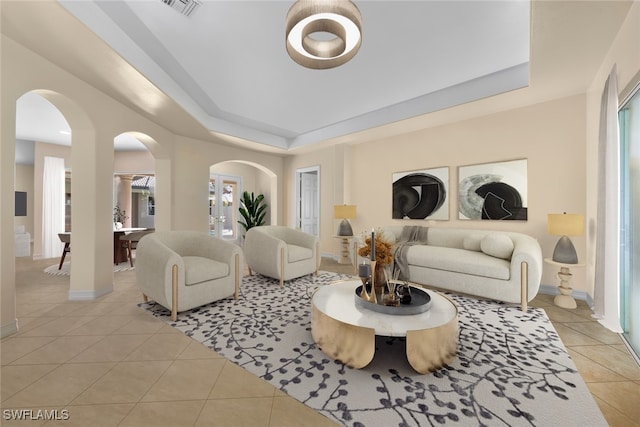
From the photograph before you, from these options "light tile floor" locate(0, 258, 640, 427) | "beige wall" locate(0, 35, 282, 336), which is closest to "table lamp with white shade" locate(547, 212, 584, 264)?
"light tile floor" locate(0, 258, 640, 427)

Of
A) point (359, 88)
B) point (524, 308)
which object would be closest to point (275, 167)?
point (359, 88)

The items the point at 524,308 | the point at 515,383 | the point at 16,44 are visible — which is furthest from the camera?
the point at 524,308

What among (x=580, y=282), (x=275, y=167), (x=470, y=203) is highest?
(x=275, y=167)

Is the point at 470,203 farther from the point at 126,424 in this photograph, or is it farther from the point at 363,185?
the point at 126,424

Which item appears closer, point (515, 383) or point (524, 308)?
point (515, 383)

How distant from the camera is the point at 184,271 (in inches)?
102

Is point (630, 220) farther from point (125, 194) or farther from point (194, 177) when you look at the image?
point (125, 194)

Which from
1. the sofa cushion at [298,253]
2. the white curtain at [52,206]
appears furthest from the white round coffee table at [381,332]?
the white curtain at [52,206]

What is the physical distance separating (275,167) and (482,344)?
228 inches

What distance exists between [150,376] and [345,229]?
4.04 m

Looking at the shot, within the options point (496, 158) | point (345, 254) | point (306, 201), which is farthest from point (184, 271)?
point (306, 201)

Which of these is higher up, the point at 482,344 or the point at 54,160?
the point at 54,160

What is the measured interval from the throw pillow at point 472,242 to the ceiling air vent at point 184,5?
4114mm

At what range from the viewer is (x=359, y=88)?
145 inches
